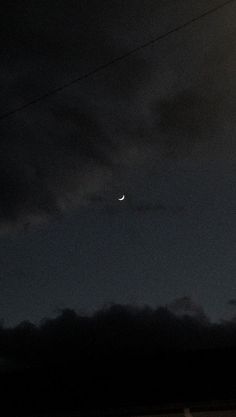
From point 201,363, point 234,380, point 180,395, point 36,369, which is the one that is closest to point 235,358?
point 201,363

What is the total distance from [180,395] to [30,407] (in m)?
3.55

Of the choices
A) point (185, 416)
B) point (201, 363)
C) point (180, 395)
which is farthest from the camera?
point (201, 363)

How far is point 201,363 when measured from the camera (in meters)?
14.9

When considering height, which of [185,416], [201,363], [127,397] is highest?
[201,363]

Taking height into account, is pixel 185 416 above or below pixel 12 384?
below

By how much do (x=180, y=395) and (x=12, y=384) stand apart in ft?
16.4

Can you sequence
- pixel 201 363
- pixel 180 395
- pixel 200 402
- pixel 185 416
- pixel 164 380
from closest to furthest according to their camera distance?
pixel 185 416
pixel 200 402
pixel 180 395
pixel 164 380
pixel 201 363

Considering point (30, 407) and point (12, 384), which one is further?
point (12, 384)

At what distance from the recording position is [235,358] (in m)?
15.4

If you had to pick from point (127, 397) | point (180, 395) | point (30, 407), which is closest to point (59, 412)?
point (30, 407)

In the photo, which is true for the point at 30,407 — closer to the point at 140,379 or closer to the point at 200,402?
the point at 140,379

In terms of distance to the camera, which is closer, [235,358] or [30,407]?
[30,407]

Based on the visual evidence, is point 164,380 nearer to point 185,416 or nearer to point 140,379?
point 140,379

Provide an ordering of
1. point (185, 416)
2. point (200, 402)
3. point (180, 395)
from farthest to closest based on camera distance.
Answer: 1. point (180, 395)
2. point (200, 402)
3. point (185, 416)
